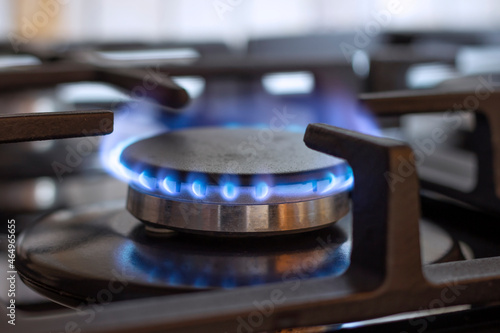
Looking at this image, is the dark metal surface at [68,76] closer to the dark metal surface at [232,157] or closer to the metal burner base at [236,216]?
the dark metal surface at [232,157]

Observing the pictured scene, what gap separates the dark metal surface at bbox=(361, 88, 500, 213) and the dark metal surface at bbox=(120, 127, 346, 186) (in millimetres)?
96

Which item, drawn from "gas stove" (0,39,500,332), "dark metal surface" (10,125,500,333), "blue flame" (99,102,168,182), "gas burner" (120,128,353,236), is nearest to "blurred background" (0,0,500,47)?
"blue flame" (99,102,168,182)

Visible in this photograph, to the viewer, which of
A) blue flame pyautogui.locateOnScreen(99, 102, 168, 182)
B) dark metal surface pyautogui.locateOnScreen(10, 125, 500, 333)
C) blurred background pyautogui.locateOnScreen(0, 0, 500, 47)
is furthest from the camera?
blurred background pyautogui.locateOnScreen(0, 0, 500, 47)

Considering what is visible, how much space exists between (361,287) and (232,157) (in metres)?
0.21

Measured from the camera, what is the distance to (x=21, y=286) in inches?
17.9

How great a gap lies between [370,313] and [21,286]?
0.91ft

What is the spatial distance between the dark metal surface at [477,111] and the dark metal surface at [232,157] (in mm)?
96

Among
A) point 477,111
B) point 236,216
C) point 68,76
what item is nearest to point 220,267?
point 236,216

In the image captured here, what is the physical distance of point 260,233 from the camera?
463mm

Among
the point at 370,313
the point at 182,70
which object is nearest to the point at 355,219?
the point at 370,313

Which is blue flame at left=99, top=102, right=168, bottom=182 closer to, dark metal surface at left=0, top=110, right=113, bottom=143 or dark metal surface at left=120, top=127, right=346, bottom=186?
dark metal surface at left=120, top=127, right=346, bottom=186

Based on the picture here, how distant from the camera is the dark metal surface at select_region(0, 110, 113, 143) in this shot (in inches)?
16.5

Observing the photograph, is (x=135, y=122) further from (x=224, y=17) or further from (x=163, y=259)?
(x=224, y=17)

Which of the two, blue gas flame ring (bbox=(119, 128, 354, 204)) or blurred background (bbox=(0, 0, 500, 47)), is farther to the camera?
blurred background (bbox=(0, 0, 500, 47))
